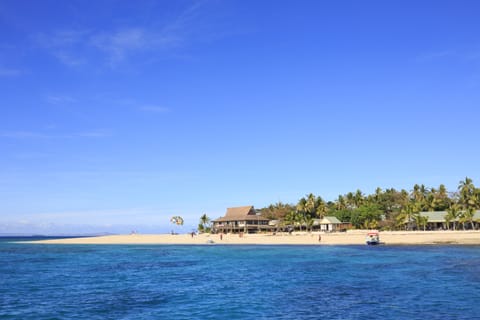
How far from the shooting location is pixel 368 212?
99.8 m

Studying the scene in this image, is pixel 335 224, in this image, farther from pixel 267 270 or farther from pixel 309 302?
pixel 309 302

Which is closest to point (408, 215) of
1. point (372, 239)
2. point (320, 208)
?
point (372, 239)

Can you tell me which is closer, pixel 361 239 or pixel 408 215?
pixel 361 239

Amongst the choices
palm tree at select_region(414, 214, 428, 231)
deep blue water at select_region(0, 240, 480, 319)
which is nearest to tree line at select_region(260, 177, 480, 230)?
palm tree at select_region(414, 214, 428, 231)

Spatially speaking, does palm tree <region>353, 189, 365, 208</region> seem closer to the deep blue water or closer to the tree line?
the tree line

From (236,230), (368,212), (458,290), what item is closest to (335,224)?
(368,212)

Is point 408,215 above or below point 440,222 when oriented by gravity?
above

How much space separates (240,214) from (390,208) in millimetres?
40843

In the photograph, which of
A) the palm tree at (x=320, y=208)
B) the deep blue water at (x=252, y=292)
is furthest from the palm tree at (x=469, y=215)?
the deep blue water at (x=252, y=292)

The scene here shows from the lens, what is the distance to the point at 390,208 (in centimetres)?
11312

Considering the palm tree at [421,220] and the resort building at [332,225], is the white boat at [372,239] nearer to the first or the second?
the palm tree at [421,220]

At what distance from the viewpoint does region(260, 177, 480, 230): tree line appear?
300ft

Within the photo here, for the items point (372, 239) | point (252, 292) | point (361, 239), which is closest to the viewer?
point (252, 292)

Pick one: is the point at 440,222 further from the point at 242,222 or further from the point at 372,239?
the point at 242,222
